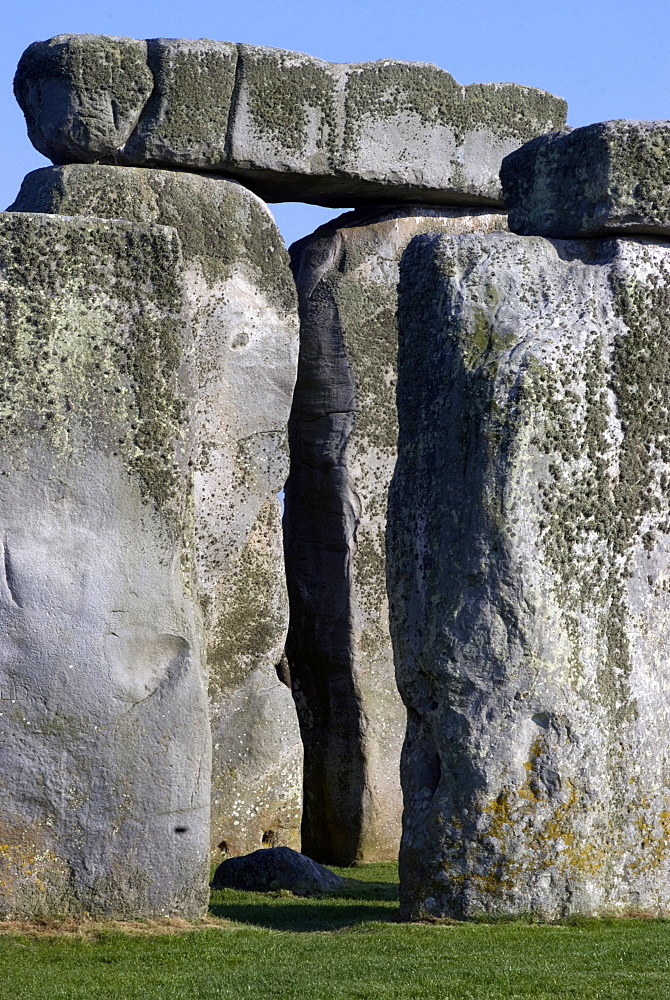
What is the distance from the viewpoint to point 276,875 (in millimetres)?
8844

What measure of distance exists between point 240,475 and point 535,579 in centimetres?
350

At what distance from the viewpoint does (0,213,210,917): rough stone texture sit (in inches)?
272

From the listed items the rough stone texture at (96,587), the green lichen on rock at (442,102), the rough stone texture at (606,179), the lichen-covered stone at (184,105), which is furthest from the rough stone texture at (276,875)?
the green lichen on rock at (442,102)

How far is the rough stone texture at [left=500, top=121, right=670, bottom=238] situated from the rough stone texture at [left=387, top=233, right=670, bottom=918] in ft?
0.40

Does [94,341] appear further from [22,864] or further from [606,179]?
[606,179]

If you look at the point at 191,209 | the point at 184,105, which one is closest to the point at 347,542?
the point at 191,209

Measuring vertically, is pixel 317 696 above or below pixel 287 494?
below

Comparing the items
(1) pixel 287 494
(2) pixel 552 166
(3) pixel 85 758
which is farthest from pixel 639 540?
(1) pixel 287 494

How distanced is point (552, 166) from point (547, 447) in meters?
1.30

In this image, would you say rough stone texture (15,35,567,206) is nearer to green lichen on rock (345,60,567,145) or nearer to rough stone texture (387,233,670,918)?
green lichen on rock (345,60,567,145)

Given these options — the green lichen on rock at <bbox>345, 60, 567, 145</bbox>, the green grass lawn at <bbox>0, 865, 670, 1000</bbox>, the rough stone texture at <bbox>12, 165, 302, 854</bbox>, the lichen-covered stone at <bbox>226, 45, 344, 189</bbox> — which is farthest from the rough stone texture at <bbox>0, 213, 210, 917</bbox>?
the green lichen on rock at <bbox>345, 60, 567, 145</bbox>

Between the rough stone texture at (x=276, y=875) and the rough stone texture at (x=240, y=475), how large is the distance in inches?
39.4

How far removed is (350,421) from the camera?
1095cm

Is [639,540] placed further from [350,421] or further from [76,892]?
[350,421]
